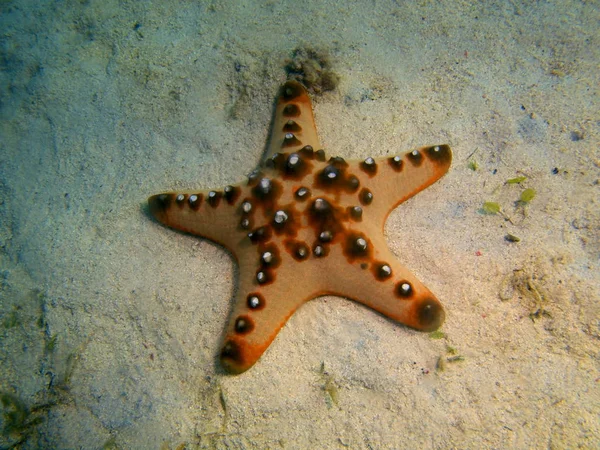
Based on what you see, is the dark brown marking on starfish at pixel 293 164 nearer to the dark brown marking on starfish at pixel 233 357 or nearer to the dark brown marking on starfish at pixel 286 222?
the dark brown marking on starfish at pixel 286 222

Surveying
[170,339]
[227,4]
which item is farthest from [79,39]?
[170,339]

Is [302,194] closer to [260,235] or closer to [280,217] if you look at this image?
[280,217]

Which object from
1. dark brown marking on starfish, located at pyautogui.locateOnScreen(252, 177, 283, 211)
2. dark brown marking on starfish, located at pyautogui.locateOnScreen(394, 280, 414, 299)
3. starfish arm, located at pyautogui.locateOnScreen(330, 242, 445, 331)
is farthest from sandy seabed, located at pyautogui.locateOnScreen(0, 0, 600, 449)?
dark brown marking on starfish, located at pyautogui.locateOnScreen(252, 177, 283, 211)

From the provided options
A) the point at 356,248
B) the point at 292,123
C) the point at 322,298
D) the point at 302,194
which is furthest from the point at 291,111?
the point at 322,298

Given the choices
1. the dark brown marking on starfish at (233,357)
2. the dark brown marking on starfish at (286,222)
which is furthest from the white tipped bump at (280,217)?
the dark brown marking on starfish at (233,357)

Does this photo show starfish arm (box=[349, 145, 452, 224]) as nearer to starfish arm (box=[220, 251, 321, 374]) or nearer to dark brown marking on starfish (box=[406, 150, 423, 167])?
dark brown marking on starfish (box=[406, 150, 423, 167])

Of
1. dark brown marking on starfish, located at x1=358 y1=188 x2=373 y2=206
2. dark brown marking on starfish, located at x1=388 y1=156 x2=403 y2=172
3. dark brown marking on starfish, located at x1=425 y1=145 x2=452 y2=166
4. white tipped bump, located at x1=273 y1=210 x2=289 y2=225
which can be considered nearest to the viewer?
white tipped bump, located at x1=273 y1=210 x2=289 y2=225

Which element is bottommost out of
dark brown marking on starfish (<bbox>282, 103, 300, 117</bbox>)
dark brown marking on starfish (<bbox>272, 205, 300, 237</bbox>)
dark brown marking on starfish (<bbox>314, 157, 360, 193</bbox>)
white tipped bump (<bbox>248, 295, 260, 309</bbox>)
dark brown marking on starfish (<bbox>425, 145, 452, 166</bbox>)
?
white tipped bump (<bbox>248, 295, 260, 309</bbox>)
